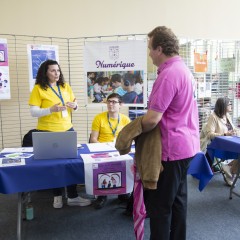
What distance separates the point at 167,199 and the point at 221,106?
6.36 ft

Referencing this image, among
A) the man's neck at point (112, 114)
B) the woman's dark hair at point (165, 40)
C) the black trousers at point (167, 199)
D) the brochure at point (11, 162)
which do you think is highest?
the woman's dark hair at point (165, 40)

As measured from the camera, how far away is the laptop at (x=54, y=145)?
1823 mm

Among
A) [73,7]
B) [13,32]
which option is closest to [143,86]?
[73,7]

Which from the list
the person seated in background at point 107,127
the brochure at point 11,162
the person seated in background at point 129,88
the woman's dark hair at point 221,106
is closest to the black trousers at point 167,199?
the brochure at point 11,162

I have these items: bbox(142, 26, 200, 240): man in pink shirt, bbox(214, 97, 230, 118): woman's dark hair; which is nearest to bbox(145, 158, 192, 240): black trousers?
bbox(142, 26, 200, 240): man in pink shirt

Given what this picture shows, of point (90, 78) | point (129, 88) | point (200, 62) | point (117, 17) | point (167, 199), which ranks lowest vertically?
point (167, 199)

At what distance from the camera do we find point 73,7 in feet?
12.8

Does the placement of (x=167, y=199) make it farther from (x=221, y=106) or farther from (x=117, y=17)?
(x=117, y=17)

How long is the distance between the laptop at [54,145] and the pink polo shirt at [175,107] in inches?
26.1

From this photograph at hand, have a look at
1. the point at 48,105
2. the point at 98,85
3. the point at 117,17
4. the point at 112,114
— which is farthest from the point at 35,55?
the point at 117,17

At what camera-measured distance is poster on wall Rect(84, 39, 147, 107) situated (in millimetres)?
3324

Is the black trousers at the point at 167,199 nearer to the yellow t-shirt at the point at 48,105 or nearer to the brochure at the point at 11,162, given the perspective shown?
the brochure at the point at 11,162

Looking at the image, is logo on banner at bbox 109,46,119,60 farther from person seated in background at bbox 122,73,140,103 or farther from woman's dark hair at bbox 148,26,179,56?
woman's dark hair at bbox 148,26,179,56

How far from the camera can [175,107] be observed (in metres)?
1.45
